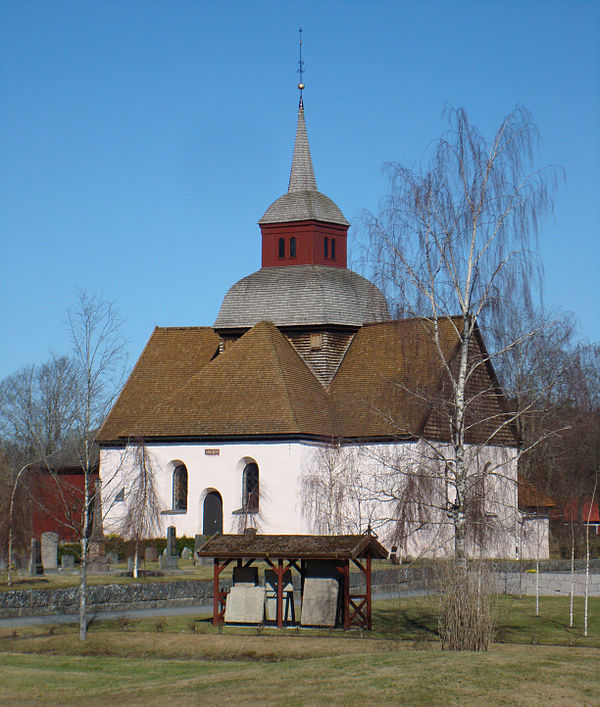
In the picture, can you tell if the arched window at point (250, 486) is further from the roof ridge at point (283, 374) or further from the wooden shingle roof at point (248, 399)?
the roof ridge at point (283, 374)

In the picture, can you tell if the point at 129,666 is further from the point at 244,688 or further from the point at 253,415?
the point at 253,415

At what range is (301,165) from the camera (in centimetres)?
6166

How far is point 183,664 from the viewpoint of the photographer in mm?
19969

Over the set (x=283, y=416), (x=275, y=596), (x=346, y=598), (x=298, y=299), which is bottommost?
(x=275, y=596)

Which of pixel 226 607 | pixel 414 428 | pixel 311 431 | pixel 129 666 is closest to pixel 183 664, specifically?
pixel 129 666

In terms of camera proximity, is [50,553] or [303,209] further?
[303,209]

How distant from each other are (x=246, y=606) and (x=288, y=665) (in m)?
7.43

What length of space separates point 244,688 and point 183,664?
3.24 m

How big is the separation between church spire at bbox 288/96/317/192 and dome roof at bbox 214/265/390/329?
6.16 meters

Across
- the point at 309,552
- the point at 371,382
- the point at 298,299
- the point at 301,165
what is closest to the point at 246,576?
the point at 309,552

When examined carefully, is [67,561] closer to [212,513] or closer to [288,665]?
[212,513]

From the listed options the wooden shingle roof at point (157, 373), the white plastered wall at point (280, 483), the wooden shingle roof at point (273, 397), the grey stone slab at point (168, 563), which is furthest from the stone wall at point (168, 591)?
the wooden shingle roof at point (157, 373)

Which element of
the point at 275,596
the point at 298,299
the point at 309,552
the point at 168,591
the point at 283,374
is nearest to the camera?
the point at 309,552

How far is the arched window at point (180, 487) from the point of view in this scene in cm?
5103
